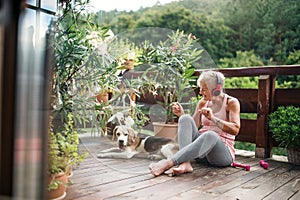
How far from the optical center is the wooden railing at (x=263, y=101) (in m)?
2.10

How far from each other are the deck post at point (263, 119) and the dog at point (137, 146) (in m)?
0.79

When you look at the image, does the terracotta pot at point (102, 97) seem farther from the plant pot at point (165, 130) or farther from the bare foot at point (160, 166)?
the bare foot at point (160, 166)

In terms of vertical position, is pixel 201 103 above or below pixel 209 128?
above

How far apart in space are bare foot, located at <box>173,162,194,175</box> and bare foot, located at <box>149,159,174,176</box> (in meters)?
0.04

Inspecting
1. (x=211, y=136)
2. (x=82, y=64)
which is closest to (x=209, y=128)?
(x=211, y=136)

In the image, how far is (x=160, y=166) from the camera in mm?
1511

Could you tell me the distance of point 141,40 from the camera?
63.4 inches

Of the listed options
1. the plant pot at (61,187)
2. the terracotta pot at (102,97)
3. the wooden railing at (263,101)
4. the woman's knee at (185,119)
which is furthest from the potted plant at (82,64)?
the wooden railing at (263,101)

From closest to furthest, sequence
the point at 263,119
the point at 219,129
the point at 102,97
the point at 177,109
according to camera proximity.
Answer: the point at 102,97, the point at 177,109, the point at 219,129, the point at 263,119

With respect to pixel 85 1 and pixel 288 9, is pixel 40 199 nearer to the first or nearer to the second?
pixel 85 1

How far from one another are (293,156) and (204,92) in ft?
2.23

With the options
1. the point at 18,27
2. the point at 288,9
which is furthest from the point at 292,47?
the point at 18,27

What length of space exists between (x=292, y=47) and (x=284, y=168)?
1208mm

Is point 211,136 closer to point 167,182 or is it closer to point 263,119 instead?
point 167,182
